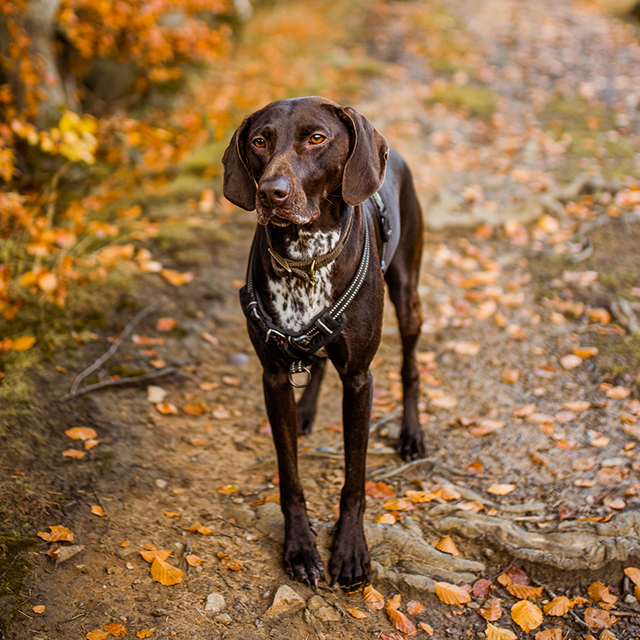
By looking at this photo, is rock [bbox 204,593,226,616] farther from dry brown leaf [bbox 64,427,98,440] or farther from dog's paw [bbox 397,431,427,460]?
dog's paw [bbox 397,431,427,460]

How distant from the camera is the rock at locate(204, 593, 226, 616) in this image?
2.67 m

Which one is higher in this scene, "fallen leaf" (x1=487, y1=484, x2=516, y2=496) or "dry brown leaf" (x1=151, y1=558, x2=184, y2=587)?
"fallen leaf" (x1=487, y1=484, x2=516, y2=496)

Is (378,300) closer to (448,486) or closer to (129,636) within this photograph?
(448,486)

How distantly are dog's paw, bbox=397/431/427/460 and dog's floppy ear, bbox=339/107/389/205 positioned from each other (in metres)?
1.90

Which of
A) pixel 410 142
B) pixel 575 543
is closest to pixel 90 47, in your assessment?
pixel 410 142

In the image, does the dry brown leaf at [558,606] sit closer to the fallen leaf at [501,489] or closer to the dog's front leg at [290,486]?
the fallen leaf at [501,489]

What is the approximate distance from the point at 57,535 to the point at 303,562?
1.20 metres

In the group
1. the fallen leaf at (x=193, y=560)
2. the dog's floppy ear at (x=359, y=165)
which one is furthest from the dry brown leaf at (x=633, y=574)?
the dog's floppy ear at (x=359, y=165)

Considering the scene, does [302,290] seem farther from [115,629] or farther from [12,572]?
[12,572]

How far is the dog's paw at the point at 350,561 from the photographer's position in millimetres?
2891

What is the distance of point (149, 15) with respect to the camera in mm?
6480

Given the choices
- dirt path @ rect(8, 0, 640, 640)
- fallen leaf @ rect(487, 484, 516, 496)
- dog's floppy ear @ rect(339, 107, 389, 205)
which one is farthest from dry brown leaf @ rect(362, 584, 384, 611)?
dog's floppy ear @ rect(339, 107, 389, 205)

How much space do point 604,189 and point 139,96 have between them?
6.28m

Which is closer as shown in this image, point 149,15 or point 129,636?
point 129,636
